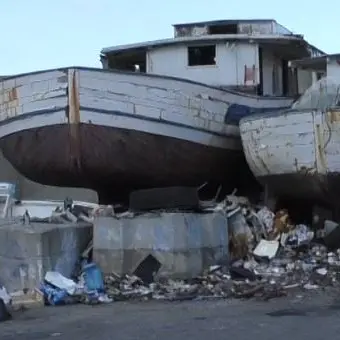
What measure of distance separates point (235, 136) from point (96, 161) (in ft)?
9.65

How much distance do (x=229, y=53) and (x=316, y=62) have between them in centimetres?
200

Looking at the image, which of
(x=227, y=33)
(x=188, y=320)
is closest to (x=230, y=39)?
(x=227, y=33)

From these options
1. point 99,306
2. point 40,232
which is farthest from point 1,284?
point 99,306

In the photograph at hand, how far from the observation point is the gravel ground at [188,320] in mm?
7988

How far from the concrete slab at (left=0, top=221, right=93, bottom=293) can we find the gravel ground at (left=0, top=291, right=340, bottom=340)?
0.82 metres

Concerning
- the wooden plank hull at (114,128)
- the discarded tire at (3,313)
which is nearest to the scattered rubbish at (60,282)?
the discarded tire at (3,313)

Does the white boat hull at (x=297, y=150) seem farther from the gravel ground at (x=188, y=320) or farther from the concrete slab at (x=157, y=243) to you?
the gravel ground at (x=188, y=320)

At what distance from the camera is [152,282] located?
459 inches

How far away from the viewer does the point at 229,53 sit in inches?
647

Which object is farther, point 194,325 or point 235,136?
point 235,136

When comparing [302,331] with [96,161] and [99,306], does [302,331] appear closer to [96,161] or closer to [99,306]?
[99,306]

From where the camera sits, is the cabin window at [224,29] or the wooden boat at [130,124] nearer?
the wooden boat at [130,124]

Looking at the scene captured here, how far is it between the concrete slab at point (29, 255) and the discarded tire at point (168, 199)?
1.96 metres

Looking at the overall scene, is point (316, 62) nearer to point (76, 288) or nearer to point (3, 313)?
point (76, 288)
